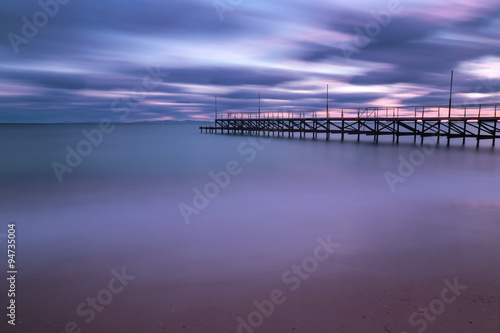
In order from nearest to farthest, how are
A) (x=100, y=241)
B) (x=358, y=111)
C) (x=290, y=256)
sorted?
(x=290, y=256), (x=100, y=241), (x=358, y=111)

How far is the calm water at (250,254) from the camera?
3438 millimetres

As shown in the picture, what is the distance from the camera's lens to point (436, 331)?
318cm

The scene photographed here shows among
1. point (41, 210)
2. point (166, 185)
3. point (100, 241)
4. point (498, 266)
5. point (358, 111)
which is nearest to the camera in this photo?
point (498, 266)

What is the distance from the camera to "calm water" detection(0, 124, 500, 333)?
3.44 m

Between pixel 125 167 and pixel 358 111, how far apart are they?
81.3 ft

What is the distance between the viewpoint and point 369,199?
30.3 feet

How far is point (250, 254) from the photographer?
16.9ft

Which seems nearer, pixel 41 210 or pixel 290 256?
pixel 290 256

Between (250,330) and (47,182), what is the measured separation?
37.4 feet

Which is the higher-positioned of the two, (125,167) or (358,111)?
(358,111)

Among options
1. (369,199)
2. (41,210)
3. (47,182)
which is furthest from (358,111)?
(41,210)

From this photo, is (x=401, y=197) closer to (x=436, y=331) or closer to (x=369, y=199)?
(x=369, y=199)

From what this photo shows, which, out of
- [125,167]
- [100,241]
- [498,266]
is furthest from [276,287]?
[125,167]

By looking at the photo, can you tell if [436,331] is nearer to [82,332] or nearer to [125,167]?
[82,332]
